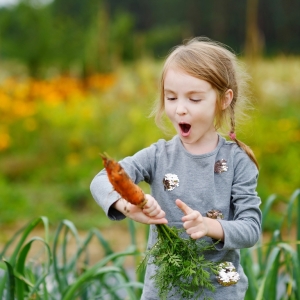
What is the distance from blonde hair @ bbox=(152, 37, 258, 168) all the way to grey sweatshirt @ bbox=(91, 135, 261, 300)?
0.27 feet

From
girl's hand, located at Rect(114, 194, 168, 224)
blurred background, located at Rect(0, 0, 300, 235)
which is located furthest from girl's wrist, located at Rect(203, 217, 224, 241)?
blurred background, located at Rect(0, 0, 300, 235)

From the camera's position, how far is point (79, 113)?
789 centimetres

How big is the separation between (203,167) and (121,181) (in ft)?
1.29

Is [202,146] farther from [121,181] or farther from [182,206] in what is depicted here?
[121,181]

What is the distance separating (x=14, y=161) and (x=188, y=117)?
572 cm

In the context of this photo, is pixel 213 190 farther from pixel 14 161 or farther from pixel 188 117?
pixel 14 161

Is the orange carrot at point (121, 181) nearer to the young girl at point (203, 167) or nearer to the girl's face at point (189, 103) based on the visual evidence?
the young girl at point (203, 167)

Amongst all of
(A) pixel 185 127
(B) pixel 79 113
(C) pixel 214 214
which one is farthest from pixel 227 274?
(B) pixel 79 113

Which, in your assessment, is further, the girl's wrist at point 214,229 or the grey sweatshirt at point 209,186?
the grey sweatshirt at point 209,186

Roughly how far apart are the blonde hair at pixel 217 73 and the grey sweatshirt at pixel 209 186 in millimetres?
83

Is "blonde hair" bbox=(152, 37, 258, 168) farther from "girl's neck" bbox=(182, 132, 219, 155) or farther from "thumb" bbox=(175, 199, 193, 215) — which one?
"thumb" bbox=(175, 199, 193, 215)

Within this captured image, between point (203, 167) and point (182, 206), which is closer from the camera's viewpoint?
point (182, 206)

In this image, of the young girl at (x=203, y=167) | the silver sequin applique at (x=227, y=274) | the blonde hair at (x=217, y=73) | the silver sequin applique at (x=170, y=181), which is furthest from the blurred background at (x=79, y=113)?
the silver sequin applique at (x=227, y=274)

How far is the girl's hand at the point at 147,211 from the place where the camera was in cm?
151
